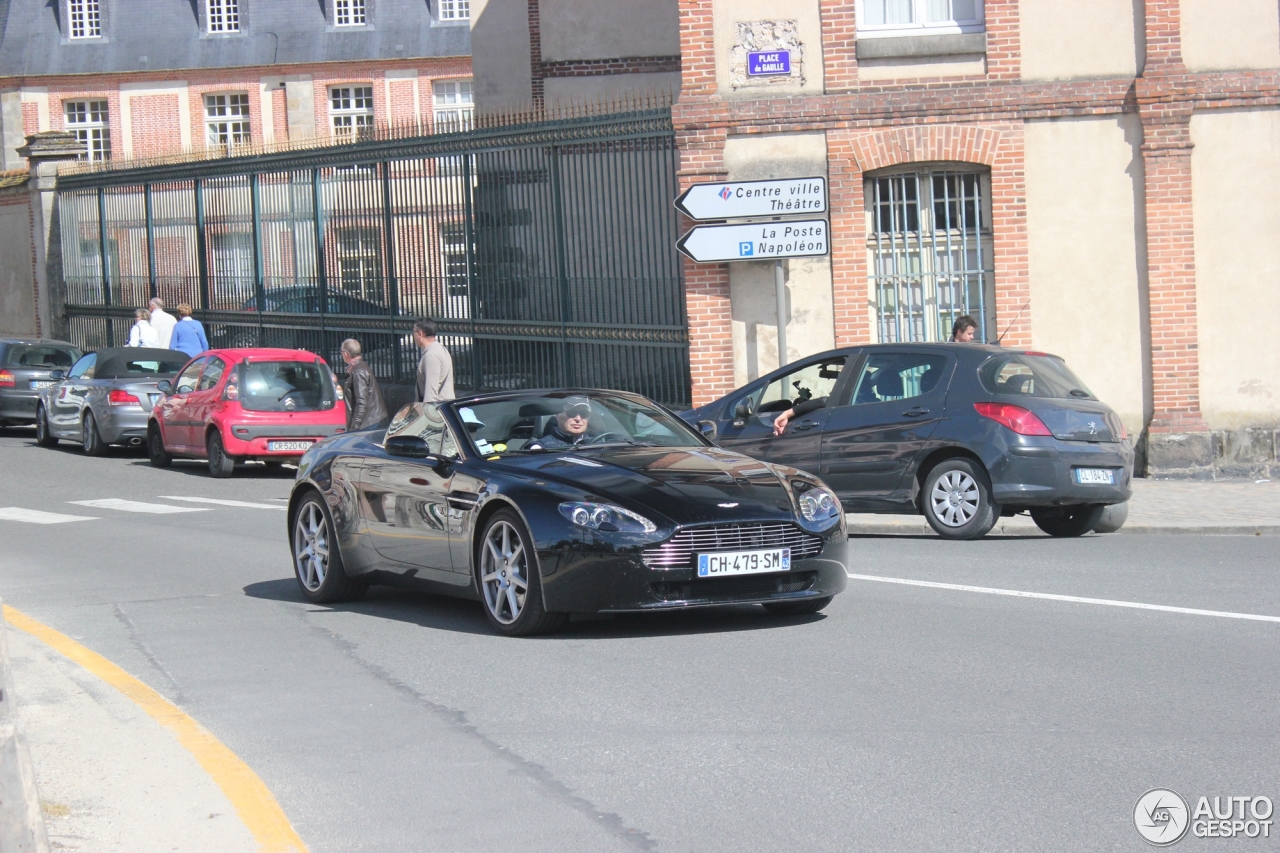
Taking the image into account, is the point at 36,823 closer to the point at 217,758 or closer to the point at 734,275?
the point at 217,758

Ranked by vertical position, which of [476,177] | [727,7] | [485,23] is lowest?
[476,177]

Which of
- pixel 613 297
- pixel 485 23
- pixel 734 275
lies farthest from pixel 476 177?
pixel 485 23

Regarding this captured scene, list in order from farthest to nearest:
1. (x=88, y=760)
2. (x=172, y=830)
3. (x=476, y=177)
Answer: (x=476, y=177)
(x=88, y=760)
(x=172, y=830)

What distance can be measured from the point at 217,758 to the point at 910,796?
2.63 m

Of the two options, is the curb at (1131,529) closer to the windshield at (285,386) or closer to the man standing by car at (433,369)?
the man standing by car at (433,369)

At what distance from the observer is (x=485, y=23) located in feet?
97.7

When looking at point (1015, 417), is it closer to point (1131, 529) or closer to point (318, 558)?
point (1131, 529)

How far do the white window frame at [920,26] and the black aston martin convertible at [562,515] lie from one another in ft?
33.0

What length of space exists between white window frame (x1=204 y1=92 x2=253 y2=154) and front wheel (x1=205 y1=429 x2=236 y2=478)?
142 ft

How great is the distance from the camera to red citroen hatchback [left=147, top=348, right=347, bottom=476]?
1989cm

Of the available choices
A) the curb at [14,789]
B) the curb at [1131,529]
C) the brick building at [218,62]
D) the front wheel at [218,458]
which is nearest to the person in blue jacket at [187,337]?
the front wheel at [218,458]

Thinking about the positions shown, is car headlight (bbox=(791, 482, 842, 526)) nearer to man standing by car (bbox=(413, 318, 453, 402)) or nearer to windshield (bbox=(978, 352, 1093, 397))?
windshield (bbox=(978, 352, 1093, 397))

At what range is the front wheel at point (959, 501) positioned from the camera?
1277cm

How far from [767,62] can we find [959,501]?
25.3 ft
